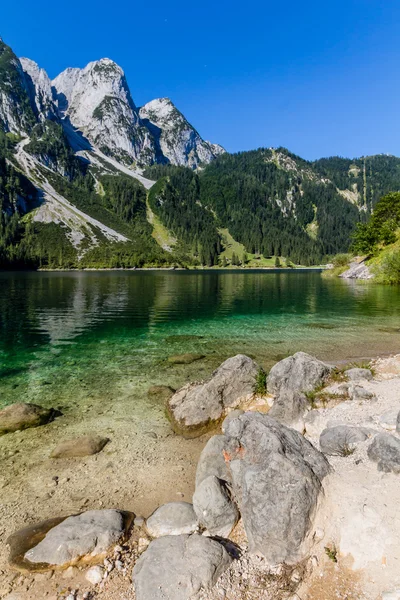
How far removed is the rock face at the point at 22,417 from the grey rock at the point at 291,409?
10.4 m

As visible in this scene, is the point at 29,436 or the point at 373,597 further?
the point at 29,436

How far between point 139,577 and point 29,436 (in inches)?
362

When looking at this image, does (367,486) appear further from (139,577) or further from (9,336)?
(9,336)

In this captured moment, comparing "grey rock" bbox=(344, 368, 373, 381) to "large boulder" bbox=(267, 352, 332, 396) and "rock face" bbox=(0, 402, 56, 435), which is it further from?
"rock face" bbox=(0, 402, 56, 435)

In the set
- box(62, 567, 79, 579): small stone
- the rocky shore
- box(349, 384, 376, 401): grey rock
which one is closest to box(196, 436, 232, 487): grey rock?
the rocky shore

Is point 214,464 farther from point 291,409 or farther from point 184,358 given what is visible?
point 184,358

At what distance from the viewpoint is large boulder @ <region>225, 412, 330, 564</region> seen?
6.97 metres

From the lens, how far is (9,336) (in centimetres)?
3216

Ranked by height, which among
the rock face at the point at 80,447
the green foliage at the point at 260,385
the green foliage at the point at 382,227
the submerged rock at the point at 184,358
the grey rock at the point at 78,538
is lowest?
the rock face at the point at 80,447

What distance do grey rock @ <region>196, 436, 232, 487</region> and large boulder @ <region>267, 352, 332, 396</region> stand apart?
5090 millimetres

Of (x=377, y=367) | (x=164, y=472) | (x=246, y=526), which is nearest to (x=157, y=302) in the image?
(x=377, y=367)

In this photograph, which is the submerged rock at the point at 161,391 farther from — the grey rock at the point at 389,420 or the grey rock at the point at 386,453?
the grey rock at the point at 386,453

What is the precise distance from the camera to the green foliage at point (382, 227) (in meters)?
101

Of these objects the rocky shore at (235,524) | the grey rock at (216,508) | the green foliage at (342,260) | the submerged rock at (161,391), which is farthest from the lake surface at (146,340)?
the green foliage at (342,260)
